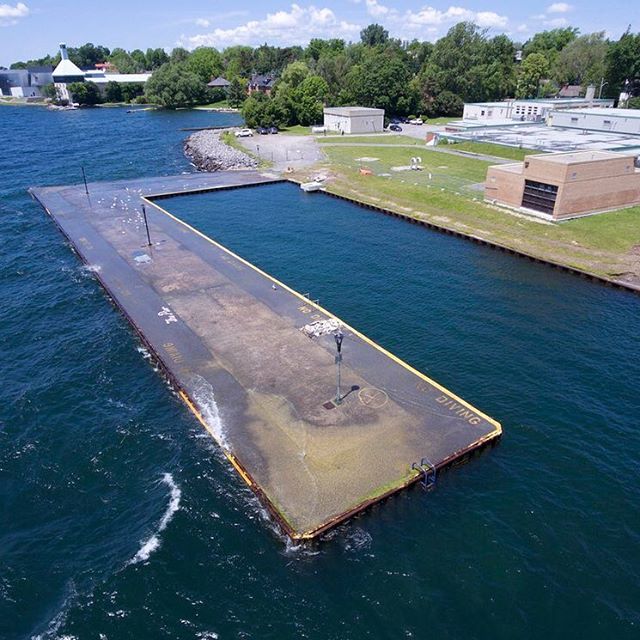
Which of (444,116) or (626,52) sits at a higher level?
(626,52)

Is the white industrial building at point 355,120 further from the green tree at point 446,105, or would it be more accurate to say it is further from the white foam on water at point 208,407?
the white foam on water at point 208,407

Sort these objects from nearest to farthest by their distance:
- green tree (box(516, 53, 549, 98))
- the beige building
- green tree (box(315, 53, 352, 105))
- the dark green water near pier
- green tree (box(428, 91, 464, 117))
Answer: the dark green water near pier
the beige building
green tree (box(428, 91, 464, 117))
green tree (box(516, 53, 549, 98))
green tree (box(315, 53, 352, 105))

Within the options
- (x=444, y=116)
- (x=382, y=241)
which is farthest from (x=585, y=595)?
(x=444, y=116)

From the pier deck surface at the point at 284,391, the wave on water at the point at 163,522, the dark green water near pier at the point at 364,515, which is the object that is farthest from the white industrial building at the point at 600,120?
the wave on water at the point at 163,522

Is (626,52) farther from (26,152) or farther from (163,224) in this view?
(26,152)

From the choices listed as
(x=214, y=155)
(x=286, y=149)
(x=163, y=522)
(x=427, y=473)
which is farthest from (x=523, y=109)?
(x=163, y=522)

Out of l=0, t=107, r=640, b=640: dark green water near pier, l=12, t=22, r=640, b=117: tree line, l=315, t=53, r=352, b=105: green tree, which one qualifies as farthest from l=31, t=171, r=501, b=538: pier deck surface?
l=315, t=53, r=352, b=105: green tree

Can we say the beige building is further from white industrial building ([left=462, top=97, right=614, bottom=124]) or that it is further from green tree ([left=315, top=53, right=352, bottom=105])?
green tree ([left=315, top=53, right=352, bottom=105])
